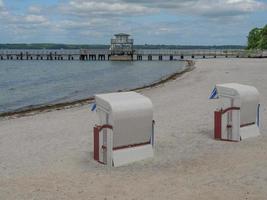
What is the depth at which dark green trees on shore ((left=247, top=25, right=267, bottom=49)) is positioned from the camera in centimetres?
10388

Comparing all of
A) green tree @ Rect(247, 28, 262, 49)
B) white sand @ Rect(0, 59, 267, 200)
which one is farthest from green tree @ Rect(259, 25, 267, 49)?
white sand @ Rect(0, 59, 267, 200)

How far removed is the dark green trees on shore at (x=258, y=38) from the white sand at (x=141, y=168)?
93.9 m

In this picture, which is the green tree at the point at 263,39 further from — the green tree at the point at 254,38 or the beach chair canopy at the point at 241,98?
the beach chair canopy at the point at 241,98

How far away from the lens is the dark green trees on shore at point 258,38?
341 ft

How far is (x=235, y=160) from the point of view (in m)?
9.30

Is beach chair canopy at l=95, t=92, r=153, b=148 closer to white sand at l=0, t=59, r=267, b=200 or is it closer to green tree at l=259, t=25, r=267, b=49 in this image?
white sand at l=0, t=59, r=267, b=200

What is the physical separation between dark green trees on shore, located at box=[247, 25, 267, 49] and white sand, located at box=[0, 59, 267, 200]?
93893 millimetres

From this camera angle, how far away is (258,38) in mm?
109688

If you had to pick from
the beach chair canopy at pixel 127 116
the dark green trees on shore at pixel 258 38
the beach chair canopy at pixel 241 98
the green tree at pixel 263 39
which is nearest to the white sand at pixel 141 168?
the beach chair canopy at pixel 127 116

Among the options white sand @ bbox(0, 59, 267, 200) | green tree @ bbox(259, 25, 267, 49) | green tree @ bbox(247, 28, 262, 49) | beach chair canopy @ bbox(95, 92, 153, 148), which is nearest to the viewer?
white sand @ bbox(0, 59, 267, 200)

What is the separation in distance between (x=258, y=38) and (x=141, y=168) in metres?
106

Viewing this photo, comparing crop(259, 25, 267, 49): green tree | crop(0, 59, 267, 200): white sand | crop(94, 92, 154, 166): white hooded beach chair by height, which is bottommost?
crop(0, 59, 267, 200): white sand

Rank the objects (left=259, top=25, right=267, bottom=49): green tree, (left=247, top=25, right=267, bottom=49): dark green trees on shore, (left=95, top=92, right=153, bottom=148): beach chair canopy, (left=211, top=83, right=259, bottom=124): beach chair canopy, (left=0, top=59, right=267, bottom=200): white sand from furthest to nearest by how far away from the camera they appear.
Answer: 1. (left=247, top=25, right=267, bottom=49): dark green trees on shore
2. (left=259, top=25, right=267, bottom=49): green tree
3. (left=211, top=83, right=259, bottom=124): beach chair canopy
4. (left=95, top=92, right=153, bottom=148): beach chair canopy
5. (left=0, top=59, right=267, bottom=200): white sand

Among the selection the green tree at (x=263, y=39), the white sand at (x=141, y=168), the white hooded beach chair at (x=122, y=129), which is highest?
the green tree at (x=263, y=39)
